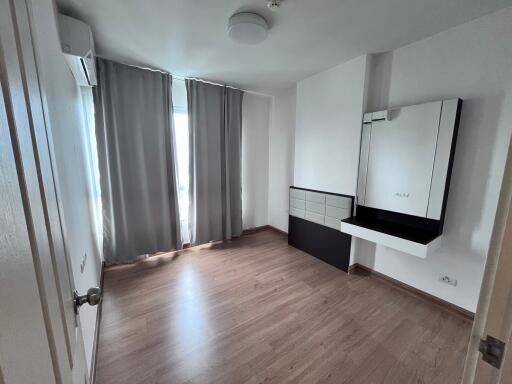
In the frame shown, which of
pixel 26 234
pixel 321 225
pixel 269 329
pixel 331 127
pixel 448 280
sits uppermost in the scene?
pixel 331 127

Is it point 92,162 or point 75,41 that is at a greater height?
point 75,41

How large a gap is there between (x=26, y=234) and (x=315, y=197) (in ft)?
9.39

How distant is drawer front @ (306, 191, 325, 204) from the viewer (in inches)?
113

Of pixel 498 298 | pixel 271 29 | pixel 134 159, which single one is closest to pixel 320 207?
pixel 271 29

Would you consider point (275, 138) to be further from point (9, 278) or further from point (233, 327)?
point (9, 278)

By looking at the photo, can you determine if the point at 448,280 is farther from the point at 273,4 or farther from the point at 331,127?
the point at 273,4

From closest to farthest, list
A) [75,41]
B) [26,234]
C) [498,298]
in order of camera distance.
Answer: [26,234]
[498,298]
[75,41]

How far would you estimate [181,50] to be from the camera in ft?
7.20

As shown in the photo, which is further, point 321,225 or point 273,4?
point 321,225

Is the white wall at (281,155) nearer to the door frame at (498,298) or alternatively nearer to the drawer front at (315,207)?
→ the drawer front at (315,207)

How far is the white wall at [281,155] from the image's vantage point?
3.61 meters

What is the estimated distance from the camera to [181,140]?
309 cm

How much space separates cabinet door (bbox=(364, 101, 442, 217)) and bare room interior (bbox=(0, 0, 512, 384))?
16mm

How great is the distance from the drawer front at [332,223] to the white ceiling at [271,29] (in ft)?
6.28
